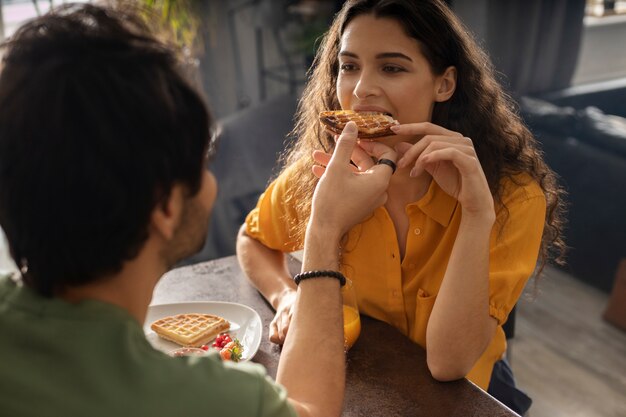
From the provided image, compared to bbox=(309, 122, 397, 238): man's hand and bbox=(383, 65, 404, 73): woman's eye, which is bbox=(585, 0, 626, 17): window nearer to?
bbox=(383, 65, 404, 73): woman's eye

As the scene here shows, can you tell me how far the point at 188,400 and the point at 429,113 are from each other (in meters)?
1.03

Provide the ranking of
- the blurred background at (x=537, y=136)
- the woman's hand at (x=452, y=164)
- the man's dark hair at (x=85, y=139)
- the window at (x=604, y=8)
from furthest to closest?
the window at (x=604, y=8) < the blurred background at (x=537, y=136) < the woman's hand at (x=452, y=164) < the man's dark hair at (x=85, y=139)

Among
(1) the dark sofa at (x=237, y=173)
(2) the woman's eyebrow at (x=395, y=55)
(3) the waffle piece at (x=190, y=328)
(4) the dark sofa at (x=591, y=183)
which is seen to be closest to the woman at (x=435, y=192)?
(2) the woman's eyebrow at (x=395, y=55)

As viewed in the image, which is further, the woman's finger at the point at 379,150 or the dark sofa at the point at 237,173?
the dark sofa at the point at 237,173

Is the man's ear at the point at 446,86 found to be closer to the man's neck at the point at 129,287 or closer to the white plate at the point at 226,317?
the white plate at the point at 226,317

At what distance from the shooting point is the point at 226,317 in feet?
4.70

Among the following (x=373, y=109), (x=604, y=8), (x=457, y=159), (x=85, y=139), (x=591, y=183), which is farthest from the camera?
(x=604, y=8)

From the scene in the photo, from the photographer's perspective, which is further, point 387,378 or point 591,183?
point 591,183

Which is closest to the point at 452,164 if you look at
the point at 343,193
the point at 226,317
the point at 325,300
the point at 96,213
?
the point at 343,193

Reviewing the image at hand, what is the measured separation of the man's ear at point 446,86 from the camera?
1573mm

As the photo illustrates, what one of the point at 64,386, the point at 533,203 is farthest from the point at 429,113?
the point at 64,386

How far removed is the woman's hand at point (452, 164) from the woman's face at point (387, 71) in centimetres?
14

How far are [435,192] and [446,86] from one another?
0.89 feet

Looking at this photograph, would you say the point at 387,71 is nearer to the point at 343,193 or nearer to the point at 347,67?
the point at 347,67
